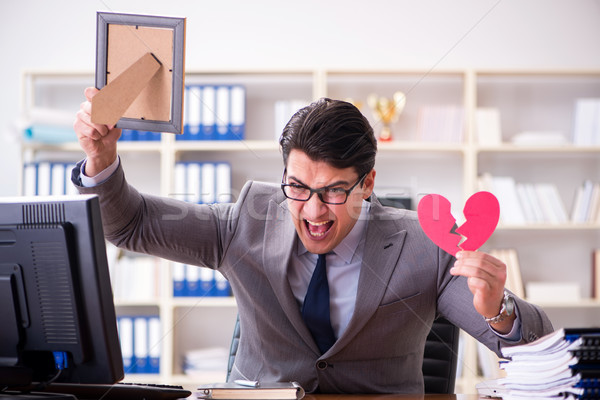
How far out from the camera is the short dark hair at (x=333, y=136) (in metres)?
1.53

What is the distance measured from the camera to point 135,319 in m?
3.24

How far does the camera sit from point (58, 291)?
3.49ft

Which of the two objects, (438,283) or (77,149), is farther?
(77,149)

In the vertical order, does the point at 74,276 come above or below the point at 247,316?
above

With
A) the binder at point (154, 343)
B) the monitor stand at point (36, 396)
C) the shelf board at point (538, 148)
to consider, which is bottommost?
the binder at point (154, 343)

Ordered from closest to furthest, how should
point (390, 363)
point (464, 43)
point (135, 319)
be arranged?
1. point (390, 363)
2. point (135, 319)
3. point (464, 43)

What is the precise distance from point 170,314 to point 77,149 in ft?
3.49

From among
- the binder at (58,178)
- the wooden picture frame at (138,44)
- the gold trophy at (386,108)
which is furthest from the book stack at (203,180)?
the wooden picture frame at (138,44)

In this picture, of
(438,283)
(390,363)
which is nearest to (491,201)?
(438,283)

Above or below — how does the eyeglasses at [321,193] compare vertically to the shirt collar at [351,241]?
above

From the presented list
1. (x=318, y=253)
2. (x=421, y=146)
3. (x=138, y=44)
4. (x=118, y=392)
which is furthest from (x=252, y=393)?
(x=421, y=146)

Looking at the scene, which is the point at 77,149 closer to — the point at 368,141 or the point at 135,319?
the point at 135,319

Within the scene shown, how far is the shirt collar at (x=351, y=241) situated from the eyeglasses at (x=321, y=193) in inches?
6.2

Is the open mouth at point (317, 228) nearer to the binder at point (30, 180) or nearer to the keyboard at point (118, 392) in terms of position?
the keyboard at point (118, 392)
